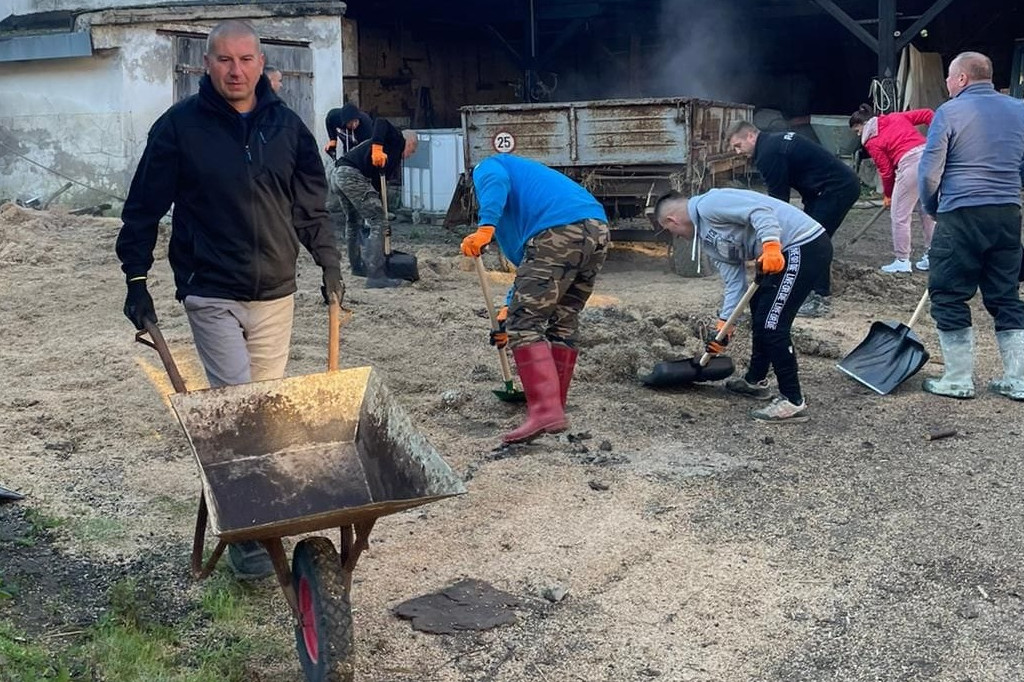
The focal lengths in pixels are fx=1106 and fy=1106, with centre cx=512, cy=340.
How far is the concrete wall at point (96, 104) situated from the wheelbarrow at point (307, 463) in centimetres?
1154

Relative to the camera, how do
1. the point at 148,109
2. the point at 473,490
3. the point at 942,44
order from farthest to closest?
the point at 942,44
the point at 148,109
the point at 473,490

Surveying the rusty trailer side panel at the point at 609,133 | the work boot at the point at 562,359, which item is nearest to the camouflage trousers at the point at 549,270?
the work boot at the point at 562,359

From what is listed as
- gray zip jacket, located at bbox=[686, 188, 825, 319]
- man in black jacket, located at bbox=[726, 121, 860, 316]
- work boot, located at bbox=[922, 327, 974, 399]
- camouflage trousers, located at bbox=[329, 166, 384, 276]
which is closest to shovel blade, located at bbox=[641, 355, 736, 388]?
gray zip jacket, located at bbox=[686, 188, 825, 319]

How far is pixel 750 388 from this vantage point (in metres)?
6.37

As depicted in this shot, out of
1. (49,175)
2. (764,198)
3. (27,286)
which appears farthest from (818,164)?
(49,175)

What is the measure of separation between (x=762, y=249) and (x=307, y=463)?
290 cm

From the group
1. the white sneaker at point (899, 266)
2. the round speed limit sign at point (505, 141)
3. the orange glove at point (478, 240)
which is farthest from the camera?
the round speed limit sign at point (505, 141)

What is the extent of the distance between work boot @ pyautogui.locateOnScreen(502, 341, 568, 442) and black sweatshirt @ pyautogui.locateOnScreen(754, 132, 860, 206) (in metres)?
3.50

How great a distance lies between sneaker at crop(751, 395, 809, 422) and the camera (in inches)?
231

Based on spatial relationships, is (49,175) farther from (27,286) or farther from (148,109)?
(27,286)

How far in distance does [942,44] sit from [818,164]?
35.3ft

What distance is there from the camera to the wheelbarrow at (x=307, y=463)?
3.21 m

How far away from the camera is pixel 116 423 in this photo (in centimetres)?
572

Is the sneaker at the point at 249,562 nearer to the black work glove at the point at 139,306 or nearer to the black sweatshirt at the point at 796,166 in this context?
the black work glove at the point at 139,306
